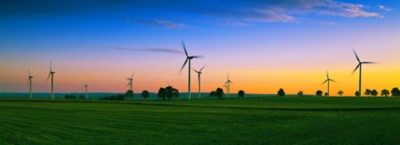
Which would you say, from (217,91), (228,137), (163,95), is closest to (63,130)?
(228,137)

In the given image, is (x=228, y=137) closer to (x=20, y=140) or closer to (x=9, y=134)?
(x=20, y=140)

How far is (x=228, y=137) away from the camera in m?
27.5

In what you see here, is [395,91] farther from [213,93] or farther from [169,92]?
[169,92]

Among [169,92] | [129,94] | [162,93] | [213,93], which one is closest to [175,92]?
[169,92]

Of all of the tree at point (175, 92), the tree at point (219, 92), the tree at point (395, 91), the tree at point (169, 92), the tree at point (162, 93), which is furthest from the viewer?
the tree at point (395, 91)

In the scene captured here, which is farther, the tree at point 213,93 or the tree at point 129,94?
the tree at point 129,94

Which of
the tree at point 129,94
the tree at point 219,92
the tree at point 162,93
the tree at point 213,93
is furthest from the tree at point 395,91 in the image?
the tree at point 129,94

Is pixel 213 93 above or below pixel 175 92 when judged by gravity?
below

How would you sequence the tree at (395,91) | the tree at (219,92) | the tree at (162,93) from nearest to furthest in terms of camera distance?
the tree at (162,93)
the tree at (219,92)
the tree at (395,91)

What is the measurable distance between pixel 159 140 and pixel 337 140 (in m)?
9.98

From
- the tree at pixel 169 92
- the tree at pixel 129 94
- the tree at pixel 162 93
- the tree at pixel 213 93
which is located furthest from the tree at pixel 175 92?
the tree at pixel 129 94

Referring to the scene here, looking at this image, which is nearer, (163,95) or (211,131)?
(211,131)

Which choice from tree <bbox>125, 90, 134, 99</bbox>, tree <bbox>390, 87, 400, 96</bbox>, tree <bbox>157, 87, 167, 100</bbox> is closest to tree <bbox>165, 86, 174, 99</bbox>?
tree <bbox>157, 87, 167, 100</bbox>

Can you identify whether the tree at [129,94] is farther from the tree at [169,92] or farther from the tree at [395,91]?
the tree at [395,91]
